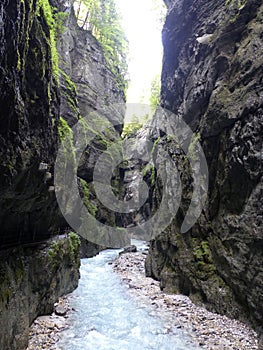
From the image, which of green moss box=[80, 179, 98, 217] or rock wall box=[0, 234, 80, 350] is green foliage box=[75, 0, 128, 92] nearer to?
green moss box=[80, 179, 98, 217]

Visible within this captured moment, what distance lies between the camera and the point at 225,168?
8.85m

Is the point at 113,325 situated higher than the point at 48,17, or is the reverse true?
the point at 48,17

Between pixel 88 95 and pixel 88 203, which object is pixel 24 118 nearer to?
pixel 88 203

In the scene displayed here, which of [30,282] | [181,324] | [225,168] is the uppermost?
[225,168]

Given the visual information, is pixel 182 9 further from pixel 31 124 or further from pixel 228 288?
pixel 228 288

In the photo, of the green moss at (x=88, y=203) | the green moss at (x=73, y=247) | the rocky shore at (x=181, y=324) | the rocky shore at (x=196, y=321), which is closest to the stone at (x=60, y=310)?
the rocky shore at (x=181, y=324)

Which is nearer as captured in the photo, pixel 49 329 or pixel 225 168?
pixel 49 329

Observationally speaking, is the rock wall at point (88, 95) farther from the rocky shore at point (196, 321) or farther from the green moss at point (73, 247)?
the rocky shore at point (196, 321)

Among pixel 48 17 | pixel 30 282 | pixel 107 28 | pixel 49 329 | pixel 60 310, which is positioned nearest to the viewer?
pixel 49 329

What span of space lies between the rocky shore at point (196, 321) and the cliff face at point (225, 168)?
1.12 feet

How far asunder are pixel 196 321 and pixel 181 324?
18.4 inches

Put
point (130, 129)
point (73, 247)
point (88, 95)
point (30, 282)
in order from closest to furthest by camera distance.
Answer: point (30, 282)
point (73, 247)
point (88, 95)
point (130, 129)

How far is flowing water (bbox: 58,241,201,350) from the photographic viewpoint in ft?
22.1

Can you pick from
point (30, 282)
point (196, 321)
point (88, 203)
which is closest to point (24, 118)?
point (30, 282)
